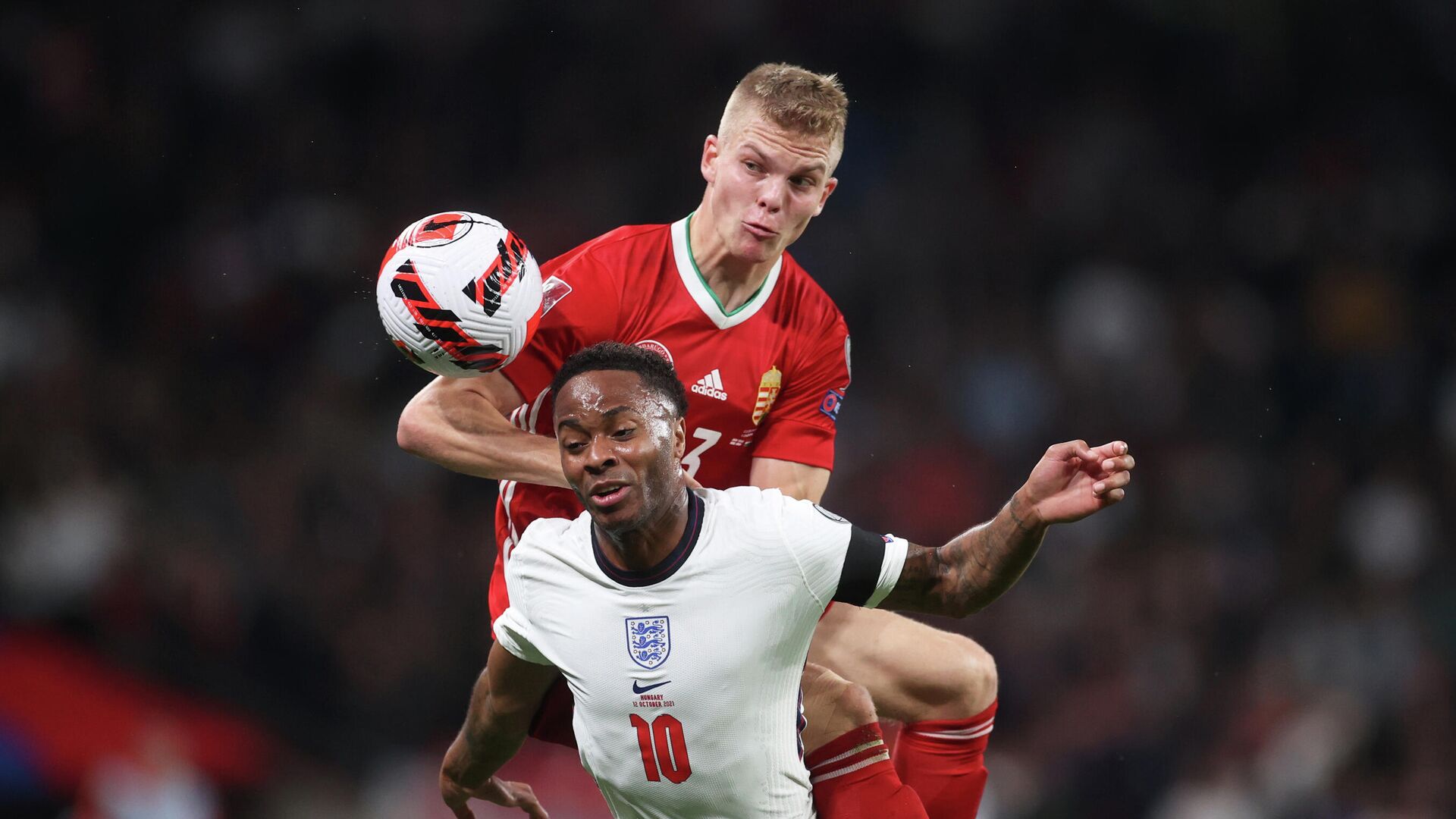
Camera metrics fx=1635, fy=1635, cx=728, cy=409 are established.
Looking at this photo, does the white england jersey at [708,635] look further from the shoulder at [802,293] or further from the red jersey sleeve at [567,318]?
the shoulder at [802,293]

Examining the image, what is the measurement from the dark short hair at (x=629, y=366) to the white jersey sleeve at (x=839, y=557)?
0.37 meters

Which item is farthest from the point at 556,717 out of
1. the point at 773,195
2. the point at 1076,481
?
the point at 1076,481

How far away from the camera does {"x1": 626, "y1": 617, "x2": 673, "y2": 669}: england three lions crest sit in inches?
145

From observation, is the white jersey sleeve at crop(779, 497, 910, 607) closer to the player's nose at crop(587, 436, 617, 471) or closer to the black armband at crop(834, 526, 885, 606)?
the black armband at crop(834, 526, 885, 606)

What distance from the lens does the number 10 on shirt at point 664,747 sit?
12.3ft

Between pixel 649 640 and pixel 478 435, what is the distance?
2.81 feet

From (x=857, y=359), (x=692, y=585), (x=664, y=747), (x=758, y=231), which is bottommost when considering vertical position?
(x=857, y=359)

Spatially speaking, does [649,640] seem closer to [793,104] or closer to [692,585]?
[692,585]

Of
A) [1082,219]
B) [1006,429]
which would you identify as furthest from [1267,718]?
[1082,219]

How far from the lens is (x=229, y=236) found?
35.7ft

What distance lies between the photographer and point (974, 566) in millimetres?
3670

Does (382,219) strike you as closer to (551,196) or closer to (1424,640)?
(551,196)

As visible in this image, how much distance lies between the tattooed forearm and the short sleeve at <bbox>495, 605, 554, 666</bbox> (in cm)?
85

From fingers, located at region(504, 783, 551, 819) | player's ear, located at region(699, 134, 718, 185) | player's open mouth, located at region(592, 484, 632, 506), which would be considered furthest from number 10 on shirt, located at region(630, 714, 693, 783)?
player's ear, located at region(699, 134, 718, 185)
